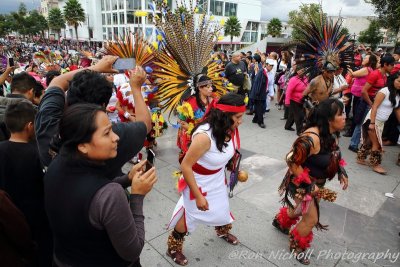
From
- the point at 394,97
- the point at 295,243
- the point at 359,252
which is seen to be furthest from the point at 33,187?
the point at 394,97

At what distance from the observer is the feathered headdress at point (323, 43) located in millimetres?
4664

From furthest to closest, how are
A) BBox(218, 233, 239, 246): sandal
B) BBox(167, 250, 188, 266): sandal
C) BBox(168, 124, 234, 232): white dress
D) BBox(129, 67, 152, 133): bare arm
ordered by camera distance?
1. BBox(218, 233, 239, 246): sandal
2. BBox(167, 250, 188, 266): sandal
3. BBox(168, 124, 234, 232): white dress
4. BBox(129, 67, 152, 133): bare arm

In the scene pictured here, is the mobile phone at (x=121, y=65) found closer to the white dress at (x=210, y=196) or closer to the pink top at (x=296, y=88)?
the white dress at (x=210, y=196)

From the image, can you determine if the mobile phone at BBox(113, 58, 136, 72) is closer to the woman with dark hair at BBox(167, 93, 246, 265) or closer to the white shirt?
the woman with dark hair at BBox(167, 93, 246, 265)

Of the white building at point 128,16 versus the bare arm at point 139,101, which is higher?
the white building at point 128,16

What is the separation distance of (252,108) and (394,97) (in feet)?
14.5

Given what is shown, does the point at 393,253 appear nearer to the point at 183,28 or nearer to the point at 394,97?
the point at 394,97

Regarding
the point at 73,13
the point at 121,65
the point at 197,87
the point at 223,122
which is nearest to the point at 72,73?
the point at 121,65

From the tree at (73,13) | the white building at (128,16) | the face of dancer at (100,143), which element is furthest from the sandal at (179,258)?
the tree at (73,13)

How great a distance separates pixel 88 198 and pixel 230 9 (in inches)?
2490

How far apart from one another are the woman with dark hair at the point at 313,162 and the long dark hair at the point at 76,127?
190cm

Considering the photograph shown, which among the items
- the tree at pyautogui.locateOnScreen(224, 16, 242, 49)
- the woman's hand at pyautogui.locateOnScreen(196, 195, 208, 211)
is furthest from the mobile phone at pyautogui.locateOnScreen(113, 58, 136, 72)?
the tree at pyautogui.locateOnScreen(224, 16, 242, 49)

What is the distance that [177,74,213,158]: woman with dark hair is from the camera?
11.8 feet

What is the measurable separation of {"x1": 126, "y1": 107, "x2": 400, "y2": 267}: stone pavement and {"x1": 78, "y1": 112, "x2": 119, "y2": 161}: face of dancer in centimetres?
190
